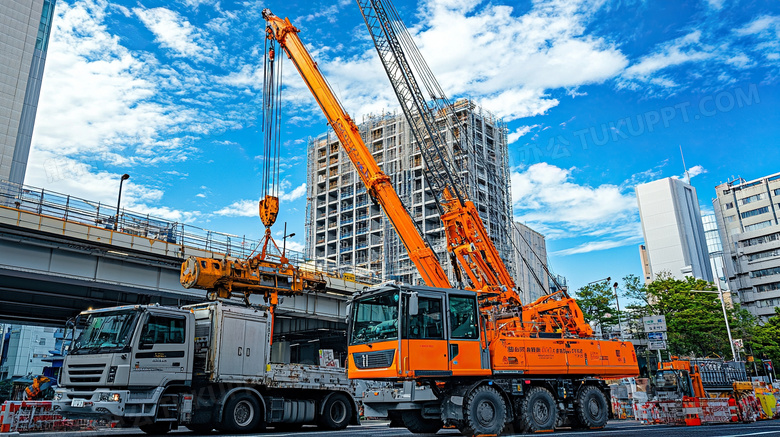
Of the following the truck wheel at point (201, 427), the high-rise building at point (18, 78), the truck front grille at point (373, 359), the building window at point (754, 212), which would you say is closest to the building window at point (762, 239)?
the building window at point (754, 212)

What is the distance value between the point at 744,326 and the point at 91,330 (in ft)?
175

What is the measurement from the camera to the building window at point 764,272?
7750cm

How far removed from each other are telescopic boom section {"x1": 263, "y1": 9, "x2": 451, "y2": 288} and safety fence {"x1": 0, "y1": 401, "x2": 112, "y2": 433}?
44.0 feet

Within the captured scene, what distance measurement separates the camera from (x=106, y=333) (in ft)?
43.6

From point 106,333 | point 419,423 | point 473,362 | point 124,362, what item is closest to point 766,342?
point 419,423

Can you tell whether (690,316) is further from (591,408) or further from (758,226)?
(758,226)

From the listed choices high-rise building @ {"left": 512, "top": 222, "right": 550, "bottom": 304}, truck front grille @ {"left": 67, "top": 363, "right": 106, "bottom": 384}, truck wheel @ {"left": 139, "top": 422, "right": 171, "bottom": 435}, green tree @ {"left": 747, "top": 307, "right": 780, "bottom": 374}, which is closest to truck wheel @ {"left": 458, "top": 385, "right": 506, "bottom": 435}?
truck wheel @ {"left": 139, "top": 422, "right": 171, "bottom": 435}

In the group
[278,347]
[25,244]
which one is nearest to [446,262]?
[278,347]

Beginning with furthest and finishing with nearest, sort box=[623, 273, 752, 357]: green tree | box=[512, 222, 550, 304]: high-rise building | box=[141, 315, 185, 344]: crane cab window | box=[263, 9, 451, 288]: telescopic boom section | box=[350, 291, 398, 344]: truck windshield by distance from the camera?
1. box=[512, 222, 550, 304]: high-rise building
2. box=[623, 273, 752, 357]: green tree
3. box=[263, 9, 451, 288]: telescopic boom section
4. box=[141, 315, 185, 344]: crane cab window
5. box=[350, 291, 398, 344]: truck windshield

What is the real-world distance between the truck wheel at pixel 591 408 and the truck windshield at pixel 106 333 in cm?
1195

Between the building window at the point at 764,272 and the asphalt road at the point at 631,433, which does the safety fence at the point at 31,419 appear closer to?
the asphalt road at the point at 631,433

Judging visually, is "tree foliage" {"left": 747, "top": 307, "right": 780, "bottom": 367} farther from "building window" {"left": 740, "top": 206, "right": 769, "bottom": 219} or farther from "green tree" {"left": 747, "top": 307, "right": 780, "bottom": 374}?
"building window" {"left": 740, "top": 206, "right": 769, "bottom": 219}

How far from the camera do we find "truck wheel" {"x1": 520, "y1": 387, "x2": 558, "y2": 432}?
42.8 ft

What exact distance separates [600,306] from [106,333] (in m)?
40.9
